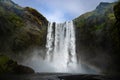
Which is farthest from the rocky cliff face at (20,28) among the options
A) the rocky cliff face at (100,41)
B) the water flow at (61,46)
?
the rocky cliff face at (100,41)

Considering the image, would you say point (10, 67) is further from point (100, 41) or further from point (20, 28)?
point (100, 41)

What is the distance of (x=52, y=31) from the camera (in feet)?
225

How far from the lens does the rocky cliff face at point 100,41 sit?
53.3 m

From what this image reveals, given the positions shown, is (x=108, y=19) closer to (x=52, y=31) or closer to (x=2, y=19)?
(x=52, y=31)

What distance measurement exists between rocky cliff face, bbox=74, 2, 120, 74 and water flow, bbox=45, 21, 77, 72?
7.81 feet

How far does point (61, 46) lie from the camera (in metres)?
66.6

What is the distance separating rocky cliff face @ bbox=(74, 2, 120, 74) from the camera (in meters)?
53.3

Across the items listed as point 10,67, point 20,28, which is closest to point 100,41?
point 20,28

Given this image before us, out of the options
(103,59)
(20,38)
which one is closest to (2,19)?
(20,38)

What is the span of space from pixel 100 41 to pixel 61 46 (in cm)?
1500

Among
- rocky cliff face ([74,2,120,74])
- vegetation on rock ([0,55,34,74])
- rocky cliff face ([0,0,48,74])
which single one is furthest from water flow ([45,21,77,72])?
vegetation on rock ([0,55,34,74])

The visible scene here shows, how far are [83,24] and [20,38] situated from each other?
2076 centimetres

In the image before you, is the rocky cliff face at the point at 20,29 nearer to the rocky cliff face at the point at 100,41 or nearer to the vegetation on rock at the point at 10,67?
the rocky cliff face at the point at 100,41

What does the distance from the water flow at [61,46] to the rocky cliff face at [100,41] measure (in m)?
2.38
